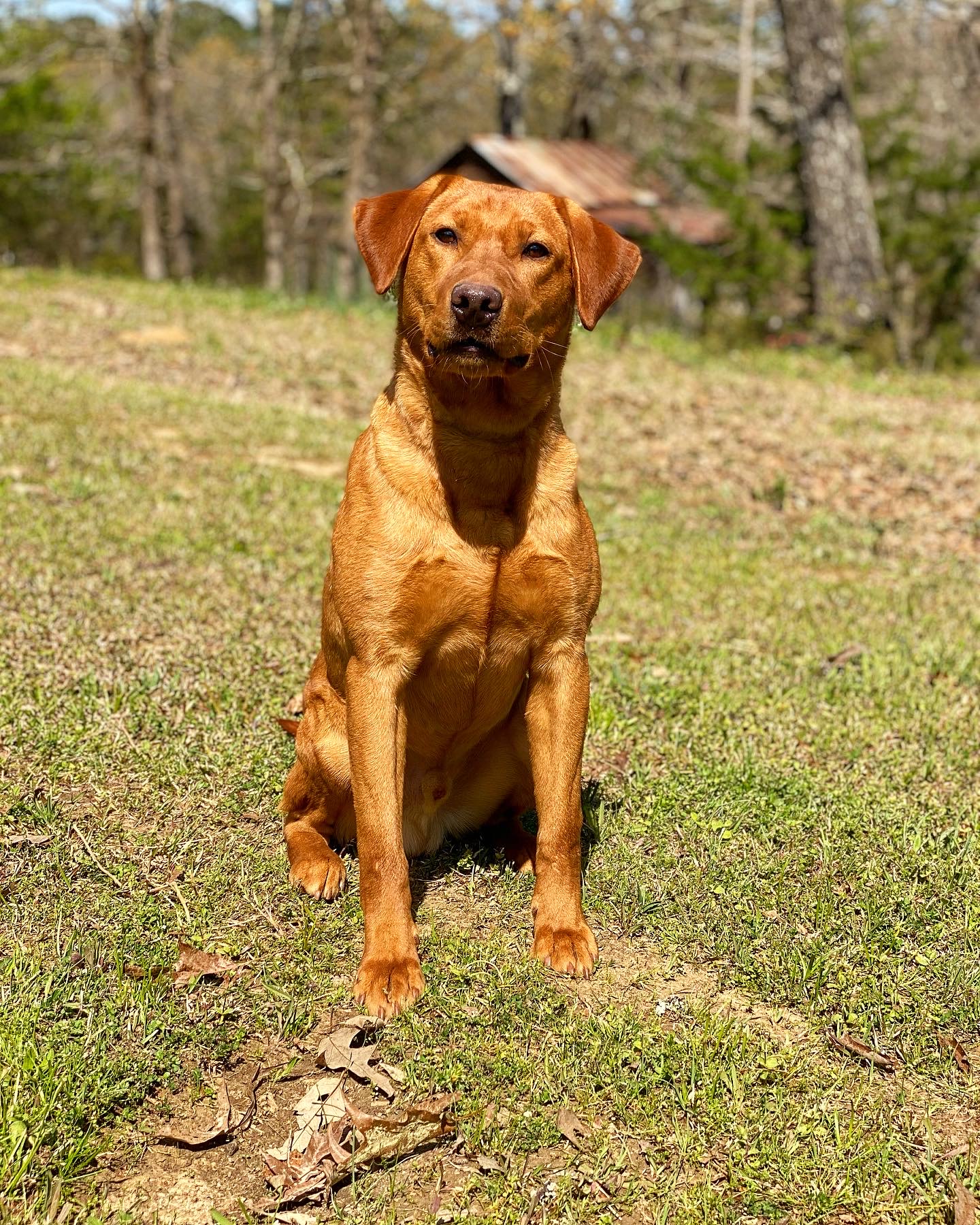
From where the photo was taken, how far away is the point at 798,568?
23.2 feet

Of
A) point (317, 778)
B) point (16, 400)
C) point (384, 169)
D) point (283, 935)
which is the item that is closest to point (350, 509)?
point (317, 778)

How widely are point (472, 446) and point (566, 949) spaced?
135 cm

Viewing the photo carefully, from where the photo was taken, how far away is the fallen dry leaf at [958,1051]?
282 cm

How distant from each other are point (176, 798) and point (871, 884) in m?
2.19

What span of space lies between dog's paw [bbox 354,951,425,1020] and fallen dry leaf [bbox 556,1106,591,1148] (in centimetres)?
48

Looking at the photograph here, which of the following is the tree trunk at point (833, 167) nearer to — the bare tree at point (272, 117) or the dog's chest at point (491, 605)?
the dog's chest at point (491, 605)

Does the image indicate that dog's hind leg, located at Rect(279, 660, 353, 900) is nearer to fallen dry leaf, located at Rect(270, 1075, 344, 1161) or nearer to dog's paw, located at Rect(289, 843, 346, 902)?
dog's paw, located at Rect(289, 843, 346, 902)

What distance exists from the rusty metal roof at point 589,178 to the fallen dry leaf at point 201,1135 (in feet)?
65.8

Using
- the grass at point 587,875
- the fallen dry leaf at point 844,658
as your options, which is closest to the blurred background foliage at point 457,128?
the grass at point 587,875

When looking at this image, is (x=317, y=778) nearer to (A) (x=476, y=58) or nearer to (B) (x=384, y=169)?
(A) (x=476, y=58)

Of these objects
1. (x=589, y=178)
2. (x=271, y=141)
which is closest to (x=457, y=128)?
(x=271, y=141)

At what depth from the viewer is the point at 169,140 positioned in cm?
2473

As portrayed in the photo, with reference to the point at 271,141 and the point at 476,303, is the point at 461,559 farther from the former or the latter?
the point at 271,141

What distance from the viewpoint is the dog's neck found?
3.00 m
